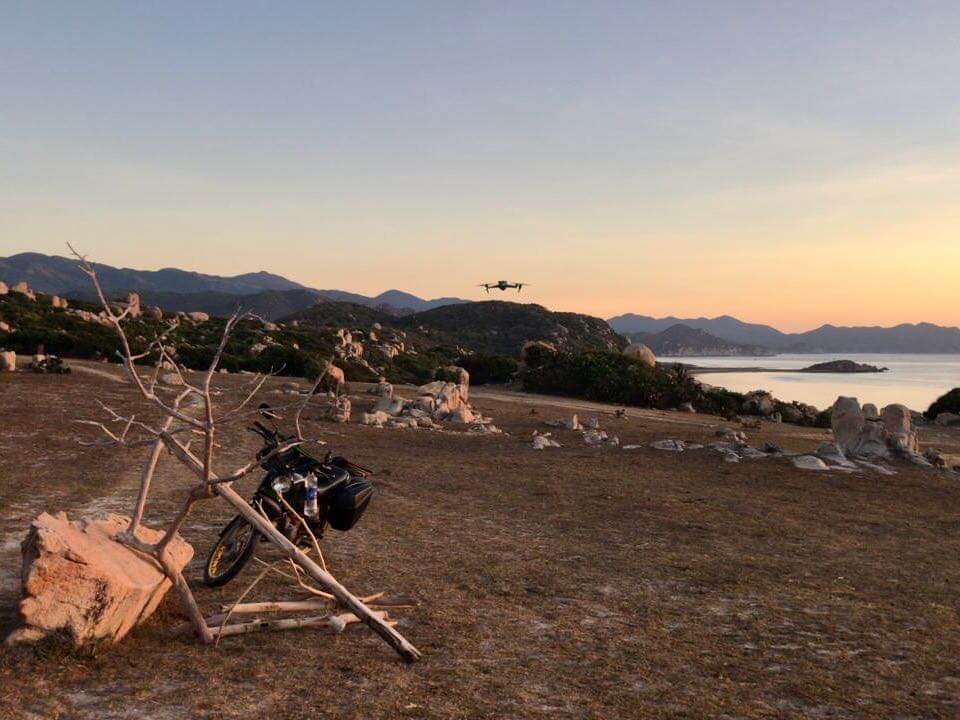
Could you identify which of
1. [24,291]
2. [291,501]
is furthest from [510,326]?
[291,501]

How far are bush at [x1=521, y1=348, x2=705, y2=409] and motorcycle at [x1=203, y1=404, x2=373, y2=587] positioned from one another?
3415 centimetres

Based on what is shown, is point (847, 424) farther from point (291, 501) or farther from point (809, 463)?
point (291, 501)

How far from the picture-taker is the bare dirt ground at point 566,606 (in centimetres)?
550

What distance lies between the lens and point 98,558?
20.0 ft

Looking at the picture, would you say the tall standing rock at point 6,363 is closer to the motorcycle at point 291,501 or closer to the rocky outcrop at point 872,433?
the motorcycle at point 291,501

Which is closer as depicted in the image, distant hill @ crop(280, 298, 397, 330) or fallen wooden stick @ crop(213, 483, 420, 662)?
fallen wooden stick @ crop(213, 483, 420, 662)

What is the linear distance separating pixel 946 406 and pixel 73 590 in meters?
45.5

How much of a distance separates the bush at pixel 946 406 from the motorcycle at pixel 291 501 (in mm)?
41736

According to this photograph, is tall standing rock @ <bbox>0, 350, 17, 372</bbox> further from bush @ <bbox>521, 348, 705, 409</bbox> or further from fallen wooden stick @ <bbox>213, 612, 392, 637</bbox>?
fallen wooden stick @ <bbox>213, 612, 392, 637</bbox>

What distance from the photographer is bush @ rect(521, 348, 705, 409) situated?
4122 cm

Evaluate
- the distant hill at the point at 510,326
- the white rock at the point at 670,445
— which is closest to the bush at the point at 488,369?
the white rock at the point at 670,445

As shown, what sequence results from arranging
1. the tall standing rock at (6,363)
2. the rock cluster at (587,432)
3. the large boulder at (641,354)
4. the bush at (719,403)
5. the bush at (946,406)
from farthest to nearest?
the large boulder at (641,354)
the bush at (946,406)
the bush at (719,403)
the tall standing rock at (6,363)
the rock cluster at (587,432)

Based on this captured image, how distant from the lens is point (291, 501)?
25.9 ft

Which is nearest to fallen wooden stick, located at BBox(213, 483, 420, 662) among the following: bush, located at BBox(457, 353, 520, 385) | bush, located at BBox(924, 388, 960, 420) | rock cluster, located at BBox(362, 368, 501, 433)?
rock cluster, located at BBox(362, 368, 501, 433)
